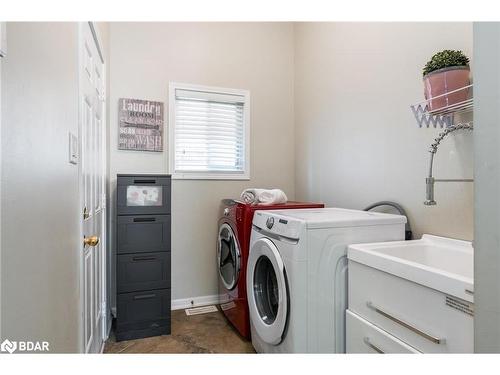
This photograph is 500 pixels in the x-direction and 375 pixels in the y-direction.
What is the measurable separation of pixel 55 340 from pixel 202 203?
6.44ft

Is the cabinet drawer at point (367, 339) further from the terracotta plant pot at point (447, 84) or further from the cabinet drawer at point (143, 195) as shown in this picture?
the cabinet drawer at point (143, 195)

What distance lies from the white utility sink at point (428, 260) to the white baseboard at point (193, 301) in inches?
70.7

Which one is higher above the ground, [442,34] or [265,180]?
[442,34]

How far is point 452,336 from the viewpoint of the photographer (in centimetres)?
98

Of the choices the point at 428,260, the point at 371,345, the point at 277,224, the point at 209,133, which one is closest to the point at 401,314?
the point at 371,345

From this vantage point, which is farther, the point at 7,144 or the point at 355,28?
the point at 355,28

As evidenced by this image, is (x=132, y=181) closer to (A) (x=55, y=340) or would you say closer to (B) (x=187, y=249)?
(B) (x=187, y=249)

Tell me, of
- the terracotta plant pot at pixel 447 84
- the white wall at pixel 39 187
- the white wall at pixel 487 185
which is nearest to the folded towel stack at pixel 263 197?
the terracotta plant pot at pixel 447 84

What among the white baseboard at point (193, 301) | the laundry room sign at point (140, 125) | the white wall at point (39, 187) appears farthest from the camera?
the white baseboard at point (193, 301)

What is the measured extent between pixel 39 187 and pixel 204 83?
7.47 feet

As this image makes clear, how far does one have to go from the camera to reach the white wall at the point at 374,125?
1585 mm

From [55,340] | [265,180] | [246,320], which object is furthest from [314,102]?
[55,340]

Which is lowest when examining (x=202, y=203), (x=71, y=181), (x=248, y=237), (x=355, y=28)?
(x=248, y=237)

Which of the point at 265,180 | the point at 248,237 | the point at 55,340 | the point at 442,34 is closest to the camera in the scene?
the point at 55,340
